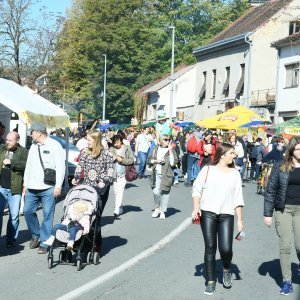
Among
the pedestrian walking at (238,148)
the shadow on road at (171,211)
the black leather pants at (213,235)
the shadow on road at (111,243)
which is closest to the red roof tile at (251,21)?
the pedestrian walking at (238,148)

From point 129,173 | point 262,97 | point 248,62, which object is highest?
point 248,62

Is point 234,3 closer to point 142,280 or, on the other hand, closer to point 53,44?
point 53,44

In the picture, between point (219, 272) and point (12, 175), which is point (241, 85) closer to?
point (12, 175)

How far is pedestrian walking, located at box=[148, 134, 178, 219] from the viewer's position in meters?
14.4

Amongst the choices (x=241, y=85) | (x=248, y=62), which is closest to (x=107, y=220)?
(x=248, y=62)

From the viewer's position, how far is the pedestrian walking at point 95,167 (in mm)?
9711

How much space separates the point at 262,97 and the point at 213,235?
3789cm

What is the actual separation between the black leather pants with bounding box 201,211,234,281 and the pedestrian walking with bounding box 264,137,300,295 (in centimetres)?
50

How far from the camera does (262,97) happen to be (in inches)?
1763

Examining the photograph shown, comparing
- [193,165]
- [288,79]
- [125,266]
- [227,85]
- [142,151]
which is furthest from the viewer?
[227,85]

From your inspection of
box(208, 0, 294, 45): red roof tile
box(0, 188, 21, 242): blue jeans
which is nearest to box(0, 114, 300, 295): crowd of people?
box(0, 188, 21, 242): blue jeans

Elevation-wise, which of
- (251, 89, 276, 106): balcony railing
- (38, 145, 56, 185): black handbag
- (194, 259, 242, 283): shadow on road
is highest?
(251, 89, 276, 106): balcony railing

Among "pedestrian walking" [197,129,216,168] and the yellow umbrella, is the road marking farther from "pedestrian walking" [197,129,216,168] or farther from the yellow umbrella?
the yellow umbrella

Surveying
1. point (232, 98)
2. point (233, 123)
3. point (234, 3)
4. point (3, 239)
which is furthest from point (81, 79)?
point (3, 239)
